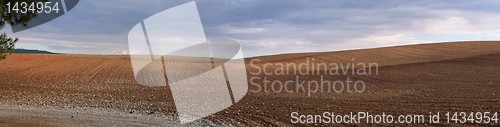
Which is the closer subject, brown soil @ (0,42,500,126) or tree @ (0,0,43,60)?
tree @ (0,0,43,60)

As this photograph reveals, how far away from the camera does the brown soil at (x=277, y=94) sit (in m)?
23.4

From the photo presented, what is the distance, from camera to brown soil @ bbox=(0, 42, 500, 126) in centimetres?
2344

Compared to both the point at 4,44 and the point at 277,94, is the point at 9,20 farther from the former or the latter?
the point at 277,94

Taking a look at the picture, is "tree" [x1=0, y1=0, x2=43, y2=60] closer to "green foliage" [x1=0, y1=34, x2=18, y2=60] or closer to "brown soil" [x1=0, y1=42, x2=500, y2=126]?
"green foliage" [x1=0, y1=34, x2=18, y2=60]

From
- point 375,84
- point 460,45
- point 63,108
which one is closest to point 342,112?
point 63,108

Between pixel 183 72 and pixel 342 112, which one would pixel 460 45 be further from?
pixel 342 112

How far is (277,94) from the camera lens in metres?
33.2

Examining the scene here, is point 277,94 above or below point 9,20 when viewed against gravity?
below

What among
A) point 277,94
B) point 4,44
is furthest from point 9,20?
point 277,94

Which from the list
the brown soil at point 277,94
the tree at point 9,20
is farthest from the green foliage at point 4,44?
the brown soil at point 277,94

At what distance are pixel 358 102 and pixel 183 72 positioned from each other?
33166 millimetres

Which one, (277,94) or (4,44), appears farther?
(277,94)

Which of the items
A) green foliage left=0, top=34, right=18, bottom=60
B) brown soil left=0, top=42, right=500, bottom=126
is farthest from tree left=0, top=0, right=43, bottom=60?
brown soil left=0, top=42, right=500, bottom=126

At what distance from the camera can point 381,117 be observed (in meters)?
21.2
